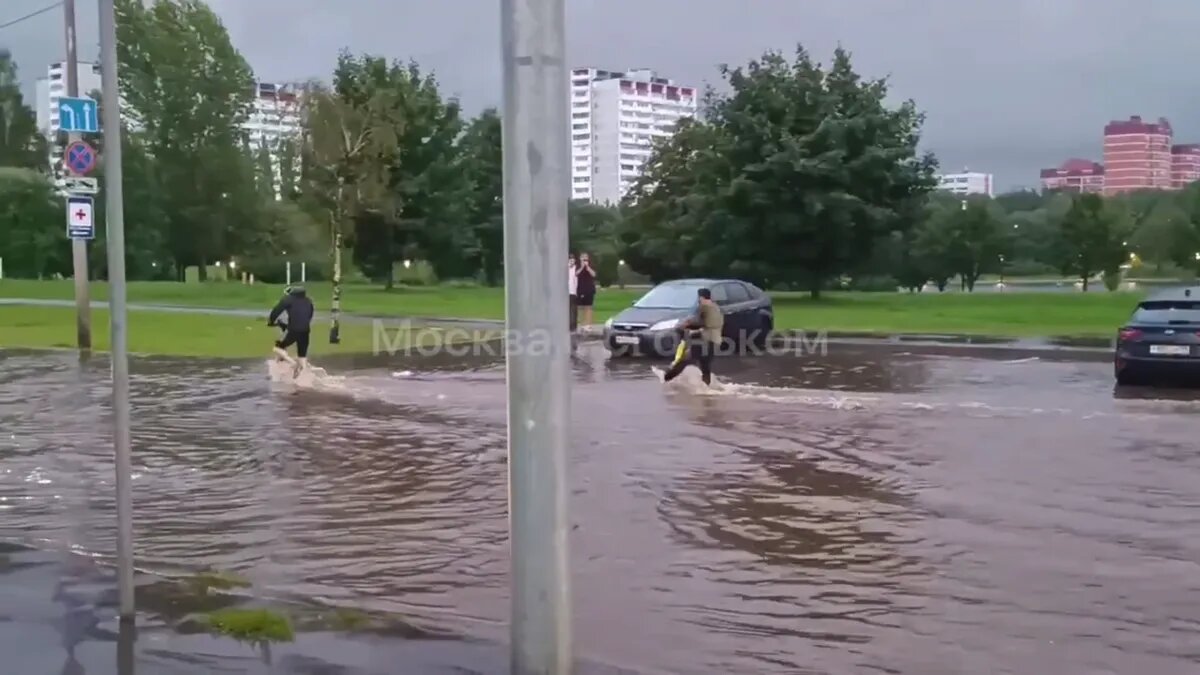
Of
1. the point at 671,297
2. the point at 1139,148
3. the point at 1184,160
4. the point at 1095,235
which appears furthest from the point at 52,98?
the point at 1184,160

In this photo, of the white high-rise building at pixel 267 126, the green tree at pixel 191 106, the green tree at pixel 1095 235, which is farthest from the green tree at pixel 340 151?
the green tree at pixel 1095 235

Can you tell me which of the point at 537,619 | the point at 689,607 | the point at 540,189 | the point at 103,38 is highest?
the point at 103,38

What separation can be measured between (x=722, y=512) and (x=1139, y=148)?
125 m

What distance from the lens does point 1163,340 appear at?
16.8 meters

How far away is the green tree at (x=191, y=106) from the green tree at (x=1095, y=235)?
38500 millimetres

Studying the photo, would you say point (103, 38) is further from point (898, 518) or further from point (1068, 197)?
point (1068, 197)

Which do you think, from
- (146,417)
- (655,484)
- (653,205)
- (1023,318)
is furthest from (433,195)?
(655,484)

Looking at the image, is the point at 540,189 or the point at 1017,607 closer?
the point at 540,189

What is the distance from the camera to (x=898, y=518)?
29.8 ft

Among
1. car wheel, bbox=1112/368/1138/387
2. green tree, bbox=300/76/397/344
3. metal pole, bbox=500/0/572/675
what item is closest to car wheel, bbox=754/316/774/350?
car wheel, bbox=1112/368/1138/387

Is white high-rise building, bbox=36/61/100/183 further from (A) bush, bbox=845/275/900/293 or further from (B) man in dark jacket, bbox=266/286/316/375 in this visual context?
(A) bush, bbox=845/275/900/293

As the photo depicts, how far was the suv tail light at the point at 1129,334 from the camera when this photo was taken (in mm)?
17081

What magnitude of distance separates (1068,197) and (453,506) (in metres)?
63.9

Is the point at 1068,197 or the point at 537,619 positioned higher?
the point at 1068,197
